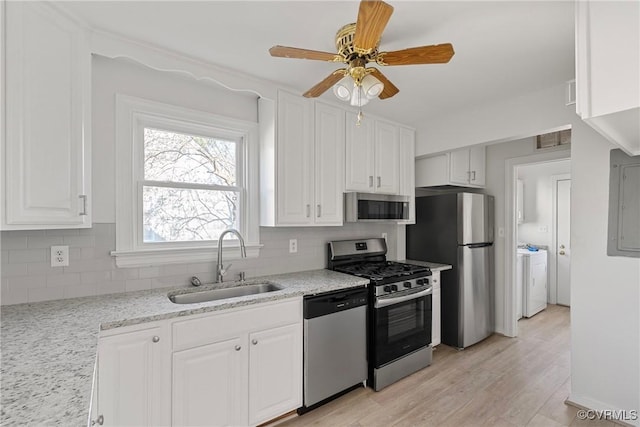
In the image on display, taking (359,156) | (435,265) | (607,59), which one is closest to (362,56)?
(607,59)

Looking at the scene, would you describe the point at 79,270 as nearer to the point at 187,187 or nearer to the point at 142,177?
the point at 142,177

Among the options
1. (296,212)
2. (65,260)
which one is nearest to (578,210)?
(296,212)

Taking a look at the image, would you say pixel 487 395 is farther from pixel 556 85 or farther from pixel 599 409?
pixel 556 85

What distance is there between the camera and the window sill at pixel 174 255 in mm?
2041

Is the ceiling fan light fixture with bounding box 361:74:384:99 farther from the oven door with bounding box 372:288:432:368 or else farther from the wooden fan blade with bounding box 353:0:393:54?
the oven door with bounding box 372:288:432:368

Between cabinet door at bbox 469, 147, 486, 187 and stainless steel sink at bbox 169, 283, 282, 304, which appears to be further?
cabinet door at bbox 469, 147, 486, 187

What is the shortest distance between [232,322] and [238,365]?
275 mm

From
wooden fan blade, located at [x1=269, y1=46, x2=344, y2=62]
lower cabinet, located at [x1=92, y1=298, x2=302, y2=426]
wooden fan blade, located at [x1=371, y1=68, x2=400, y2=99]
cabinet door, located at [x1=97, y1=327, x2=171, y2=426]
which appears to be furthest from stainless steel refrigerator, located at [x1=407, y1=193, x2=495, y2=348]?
cabinet door, located at [x1=97, y1=327, x2=171, y2=426]

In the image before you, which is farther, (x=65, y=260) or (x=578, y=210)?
(x=578, y=210)

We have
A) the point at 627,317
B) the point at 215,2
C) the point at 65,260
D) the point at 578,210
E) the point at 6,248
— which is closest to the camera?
the point at 215,2

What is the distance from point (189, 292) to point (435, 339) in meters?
2.53

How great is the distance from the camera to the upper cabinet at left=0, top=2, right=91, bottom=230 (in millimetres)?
1350

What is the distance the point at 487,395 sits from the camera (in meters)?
2.41

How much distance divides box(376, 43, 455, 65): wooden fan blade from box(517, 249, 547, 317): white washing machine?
361 centimetres
